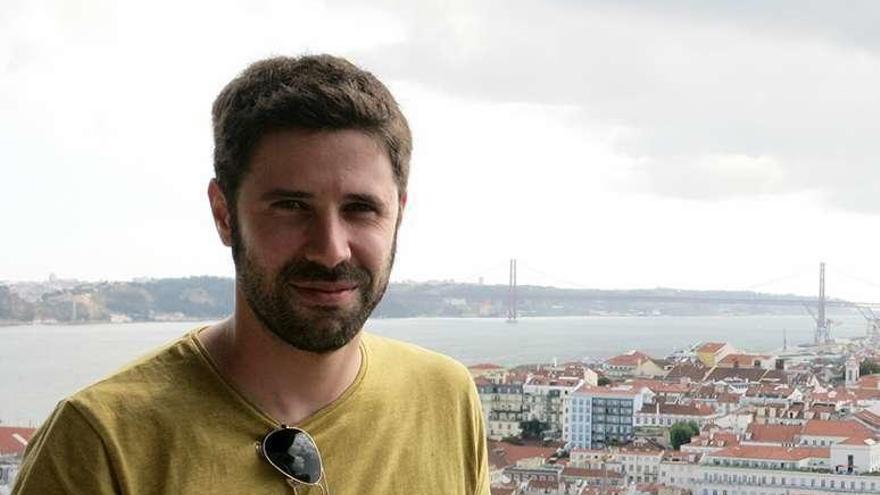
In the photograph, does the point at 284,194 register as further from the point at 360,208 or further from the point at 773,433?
the point at 773,433

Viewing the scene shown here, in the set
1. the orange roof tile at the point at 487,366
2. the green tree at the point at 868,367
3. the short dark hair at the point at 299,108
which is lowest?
the orange roof tile at the point at 487,366

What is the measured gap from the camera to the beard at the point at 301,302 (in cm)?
67

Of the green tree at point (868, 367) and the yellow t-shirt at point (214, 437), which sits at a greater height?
the yellow t-shirt at point (214, 437)

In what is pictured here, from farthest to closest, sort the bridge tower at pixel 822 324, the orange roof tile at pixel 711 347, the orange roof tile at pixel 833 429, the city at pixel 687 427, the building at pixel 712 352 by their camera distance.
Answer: the bridge tower at pixel 822 324, the orange roof tile at pixel 711 347, the building at pixel 712 352, the orange roof tile at pixel 833 429, the city at pixel 687 427

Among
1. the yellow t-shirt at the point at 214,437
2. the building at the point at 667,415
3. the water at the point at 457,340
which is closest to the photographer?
the yellow t-shirt at the point at 214,437

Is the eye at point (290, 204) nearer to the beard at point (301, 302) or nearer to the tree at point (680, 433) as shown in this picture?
the beard at point (301, 302)

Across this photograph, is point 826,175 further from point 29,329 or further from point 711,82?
point 29,329

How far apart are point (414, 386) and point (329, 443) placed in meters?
0.10

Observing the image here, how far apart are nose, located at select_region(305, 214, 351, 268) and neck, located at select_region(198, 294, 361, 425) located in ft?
0.23

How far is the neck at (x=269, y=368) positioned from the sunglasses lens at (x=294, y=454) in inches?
0.6

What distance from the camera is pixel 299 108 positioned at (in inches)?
26.0

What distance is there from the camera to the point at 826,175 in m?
3.83

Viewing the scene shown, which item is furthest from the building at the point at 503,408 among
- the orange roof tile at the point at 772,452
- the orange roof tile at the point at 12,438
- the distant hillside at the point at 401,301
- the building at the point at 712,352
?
the orange roof tile at the point at 12,438

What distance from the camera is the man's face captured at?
662 millimetres
